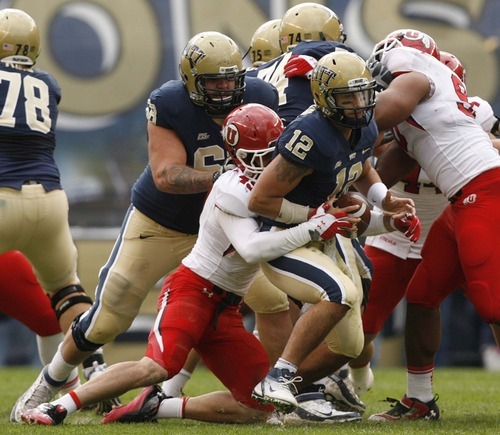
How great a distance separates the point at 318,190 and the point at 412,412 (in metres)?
1.26

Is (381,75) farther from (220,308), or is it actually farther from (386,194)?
(220,308)

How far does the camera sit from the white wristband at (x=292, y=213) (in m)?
4.39

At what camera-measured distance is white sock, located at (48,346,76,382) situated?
502 centimetres

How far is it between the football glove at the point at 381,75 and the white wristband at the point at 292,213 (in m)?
0.84

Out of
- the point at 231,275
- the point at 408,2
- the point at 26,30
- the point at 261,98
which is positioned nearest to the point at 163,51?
the point at 408,2

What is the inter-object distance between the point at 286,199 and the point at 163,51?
18.6 ft

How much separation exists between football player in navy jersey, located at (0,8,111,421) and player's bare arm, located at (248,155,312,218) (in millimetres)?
1411

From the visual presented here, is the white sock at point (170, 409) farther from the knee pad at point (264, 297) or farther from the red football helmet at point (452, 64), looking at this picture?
the red football helmet at point (452, 64)

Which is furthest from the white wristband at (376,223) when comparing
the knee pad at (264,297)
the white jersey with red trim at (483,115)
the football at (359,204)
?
the white jersey with red trim at (483,115)

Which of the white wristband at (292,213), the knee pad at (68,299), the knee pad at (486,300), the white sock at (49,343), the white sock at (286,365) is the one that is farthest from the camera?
the white sock at (49,343)

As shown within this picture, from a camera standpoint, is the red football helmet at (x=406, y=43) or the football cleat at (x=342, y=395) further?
the football cleat at (x=342, y=395)

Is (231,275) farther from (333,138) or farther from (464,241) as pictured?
(464,241)

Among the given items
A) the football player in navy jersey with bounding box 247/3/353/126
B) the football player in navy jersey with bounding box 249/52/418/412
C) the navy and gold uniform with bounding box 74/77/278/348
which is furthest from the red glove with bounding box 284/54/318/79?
the football player in navy jersey with bounding box 249/52/418/412

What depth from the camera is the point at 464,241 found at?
468 centimetres
